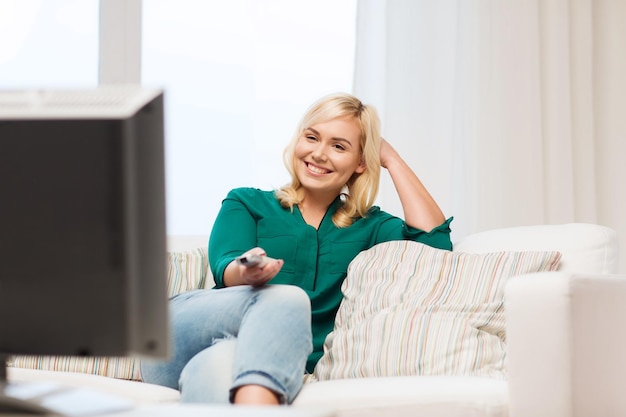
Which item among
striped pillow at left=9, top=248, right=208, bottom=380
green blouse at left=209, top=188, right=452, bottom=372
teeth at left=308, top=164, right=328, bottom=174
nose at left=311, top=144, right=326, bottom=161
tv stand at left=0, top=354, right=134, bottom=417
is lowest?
striped pillow at left=9, top=248, right=208, bottom=380

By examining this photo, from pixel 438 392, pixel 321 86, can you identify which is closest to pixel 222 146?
pixel 321 86

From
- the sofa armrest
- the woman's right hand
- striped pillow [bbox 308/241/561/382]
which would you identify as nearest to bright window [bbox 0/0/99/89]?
striped pillow [bbox 308/241/561/382]

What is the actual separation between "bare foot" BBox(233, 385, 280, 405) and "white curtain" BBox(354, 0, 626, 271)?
1.97 metres

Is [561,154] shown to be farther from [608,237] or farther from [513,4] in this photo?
[608,237]

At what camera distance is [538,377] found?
1.61 m

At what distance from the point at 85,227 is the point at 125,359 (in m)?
1.25

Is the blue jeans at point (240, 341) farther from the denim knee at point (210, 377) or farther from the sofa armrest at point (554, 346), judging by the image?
the sofa armrest at point (554, 346)

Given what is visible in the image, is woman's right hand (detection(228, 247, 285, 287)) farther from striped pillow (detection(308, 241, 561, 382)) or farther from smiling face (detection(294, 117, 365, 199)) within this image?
smiling face (detection(294, 117, 365, 199))

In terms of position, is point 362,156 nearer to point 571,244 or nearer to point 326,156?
point 326,156

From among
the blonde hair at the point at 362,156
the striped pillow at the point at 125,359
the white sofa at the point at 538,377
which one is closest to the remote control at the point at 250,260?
the white sofa at the point at 538,377

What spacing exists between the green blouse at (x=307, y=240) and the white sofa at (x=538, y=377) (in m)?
0.46

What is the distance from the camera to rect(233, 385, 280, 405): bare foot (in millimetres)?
1310

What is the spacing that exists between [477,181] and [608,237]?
3.68 feet

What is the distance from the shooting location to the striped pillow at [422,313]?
1926 mm
